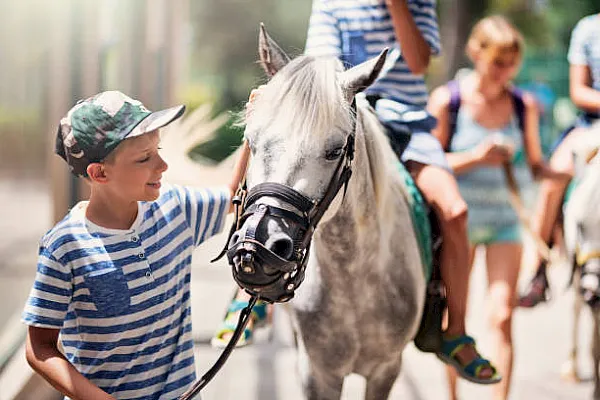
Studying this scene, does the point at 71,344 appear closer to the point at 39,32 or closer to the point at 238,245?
the point at 238,245

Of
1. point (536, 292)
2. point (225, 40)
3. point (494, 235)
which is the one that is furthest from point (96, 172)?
point (225, 40)

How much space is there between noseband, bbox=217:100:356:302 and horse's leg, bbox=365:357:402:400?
0.95 meters

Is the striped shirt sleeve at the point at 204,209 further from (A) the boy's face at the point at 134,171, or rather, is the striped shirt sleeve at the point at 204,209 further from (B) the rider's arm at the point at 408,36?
(B) the rider's arm at the point at 408,36

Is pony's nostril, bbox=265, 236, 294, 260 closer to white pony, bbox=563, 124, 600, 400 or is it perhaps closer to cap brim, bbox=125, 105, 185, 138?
cap brim, bbox=125, 105, 185, 138

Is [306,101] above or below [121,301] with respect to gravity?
above

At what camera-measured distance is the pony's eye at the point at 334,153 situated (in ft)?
7.50

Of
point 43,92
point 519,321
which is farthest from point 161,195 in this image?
point 519,321

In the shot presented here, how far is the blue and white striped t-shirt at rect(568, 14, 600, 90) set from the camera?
4895mm

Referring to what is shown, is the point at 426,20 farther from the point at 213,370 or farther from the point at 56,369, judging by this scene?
A: the point at 56,369

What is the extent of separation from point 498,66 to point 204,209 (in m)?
2.50

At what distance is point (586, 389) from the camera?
5.58m

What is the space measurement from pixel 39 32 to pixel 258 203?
334 centimetres

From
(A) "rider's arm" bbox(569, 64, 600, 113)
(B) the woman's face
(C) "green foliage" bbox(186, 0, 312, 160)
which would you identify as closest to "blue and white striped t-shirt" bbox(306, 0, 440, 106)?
(B) the woman's face

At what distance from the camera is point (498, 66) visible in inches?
179
